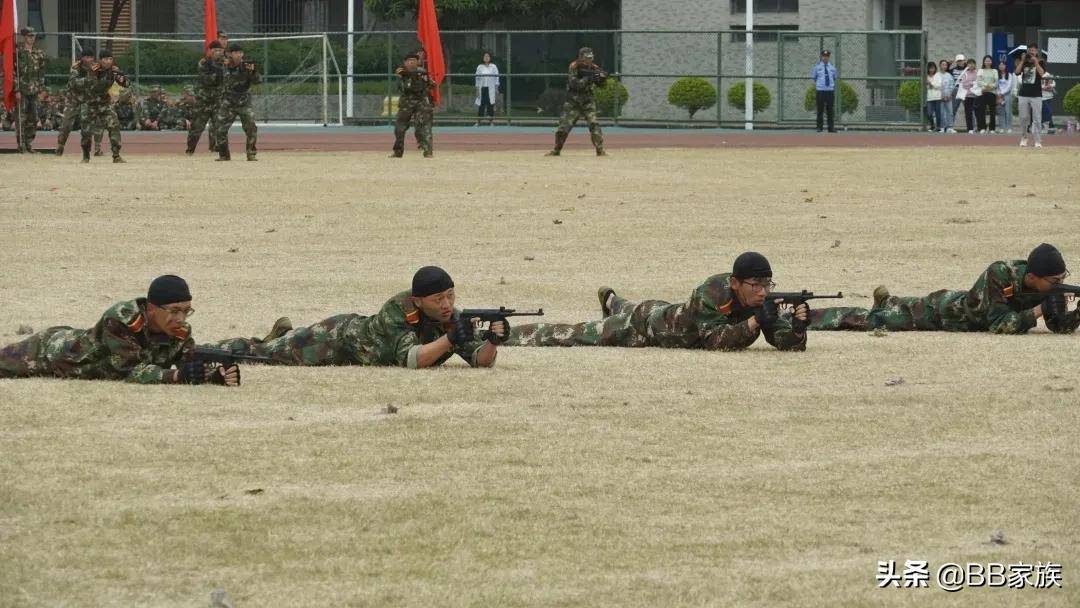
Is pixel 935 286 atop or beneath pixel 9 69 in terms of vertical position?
beneath

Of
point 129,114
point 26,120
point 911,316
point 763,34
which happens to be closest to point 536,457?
point 911,316

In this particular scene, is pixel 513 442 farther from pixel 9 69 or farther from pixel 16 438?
pixel 9 69

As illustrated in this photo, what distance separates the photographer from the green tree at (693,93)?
43.2 meters

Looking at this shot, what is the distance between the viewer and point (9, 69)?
32.1 metres

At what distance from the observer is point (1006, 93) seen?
133 ft

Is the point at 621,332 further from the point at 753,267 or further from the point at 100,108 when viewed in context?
the point at 100,108

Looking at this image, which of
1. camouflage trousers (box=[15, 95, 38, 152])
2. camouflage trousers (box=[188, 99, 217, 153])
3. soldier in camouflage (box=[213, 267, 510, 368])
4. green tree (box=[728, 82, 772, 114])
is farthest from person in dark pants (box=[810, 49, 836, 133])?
soldier in camouflage (box=[213, 267, 510, 368])

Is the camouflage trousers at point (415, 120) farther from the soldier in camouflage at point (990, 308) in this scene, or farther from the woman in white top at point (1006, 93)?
the soldier in camouflage at point (990, 308)

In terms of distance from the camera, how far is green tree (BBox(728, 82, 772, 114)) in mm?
42875

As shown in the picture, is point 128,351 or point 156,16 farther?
point 156,16

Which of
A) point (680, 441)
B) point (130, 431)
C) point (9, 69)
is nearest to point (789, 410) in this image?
point (680, 441)

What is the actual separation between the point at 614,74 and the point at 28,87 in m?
14.9

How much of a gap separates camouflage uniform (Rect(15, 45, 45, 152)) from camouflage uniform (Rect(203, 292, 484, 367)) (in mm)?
22637

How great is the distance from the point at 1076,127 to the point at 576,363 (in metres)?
31.8
